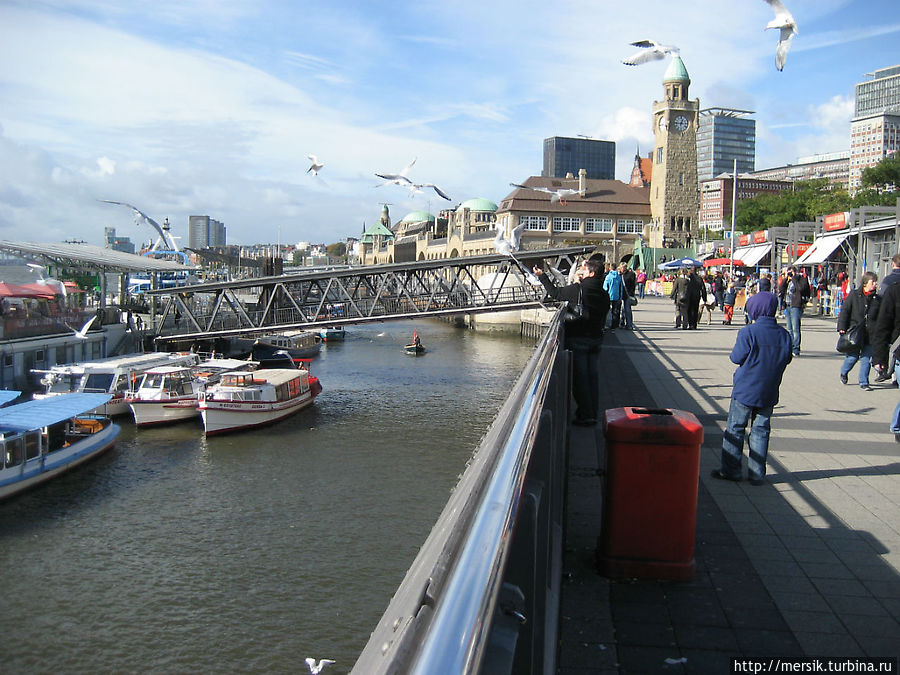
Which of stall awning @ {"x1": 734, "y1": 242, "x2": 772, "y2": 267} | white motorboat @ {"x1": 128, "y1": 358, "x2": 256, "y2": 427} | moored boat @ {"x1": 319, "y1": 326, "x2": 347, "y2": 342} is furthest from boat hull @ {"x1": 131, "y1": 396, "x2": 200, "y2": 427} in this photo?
moored boat @ {"x1": 319, "y1": 326, "x2": 347, "y2": 342}

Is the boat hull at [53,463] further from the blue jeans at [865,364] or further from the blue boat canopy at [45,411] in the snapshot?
the blue jeans at [865,364]

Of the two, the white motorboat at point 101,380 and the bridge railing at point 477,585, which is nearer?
the bridge railing at point 477,585

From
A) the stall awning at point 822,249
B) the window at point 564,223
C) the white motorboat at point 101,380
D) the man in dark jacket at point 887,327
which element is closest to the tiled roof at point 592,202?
the window at point 564,223

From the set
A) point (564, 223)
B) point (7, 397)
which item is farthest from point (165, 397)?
point (564, 223)

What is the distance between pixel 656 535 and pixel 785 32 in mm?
15824

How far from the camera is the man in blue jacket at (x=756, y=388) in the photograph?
686cm

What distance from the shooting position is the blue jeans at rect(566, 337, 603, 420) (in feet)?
29.6

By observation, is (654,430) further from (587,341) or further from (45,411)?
(45,411)

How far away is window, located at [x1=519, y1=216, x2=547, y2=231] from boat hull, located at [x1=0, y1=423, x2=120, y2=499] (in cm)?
8440

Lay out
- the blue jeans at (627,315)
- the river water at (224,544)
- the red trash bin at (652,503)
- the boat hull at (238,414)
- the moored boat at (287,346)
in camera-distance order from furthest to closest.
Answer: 1. the moored boat at (287,346)
2. the boat hull at (238,414)
3. the blue jeans at (627,315)
4. the river water at (224,544)
5. the red trash bin at (652,503)

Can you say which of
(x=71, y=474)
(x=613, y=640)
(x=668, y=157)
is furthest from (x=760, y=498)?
(x=668, y=157)

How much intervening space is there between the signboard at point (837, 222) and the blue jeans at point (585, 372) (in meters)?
24.7

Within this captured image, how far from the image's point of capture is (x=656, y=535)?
478cm

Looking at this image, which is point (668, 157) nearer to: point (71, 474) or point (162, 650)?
point (71, 474)
